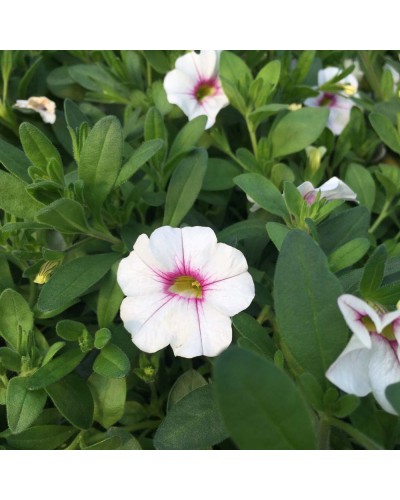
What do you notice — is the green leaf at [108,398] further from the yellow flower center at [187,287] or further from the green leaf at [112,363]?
the yellow flower center at [187,287]

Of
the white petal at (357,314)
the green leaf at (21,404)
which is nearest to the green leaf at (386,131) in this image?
the white petal at (357,314)

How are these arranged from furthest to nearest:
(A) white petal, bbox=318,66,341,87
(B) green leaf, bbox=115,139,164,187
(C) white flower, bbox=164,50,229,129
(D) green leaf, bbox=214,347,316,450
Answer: (A) white petal, bbox=318,66,341,87
(C) white flower, bbox=164,50,229,129
(B) green leaf, bbox=115,139,164,187
(D) green leaf, bbox=214,347,316,450

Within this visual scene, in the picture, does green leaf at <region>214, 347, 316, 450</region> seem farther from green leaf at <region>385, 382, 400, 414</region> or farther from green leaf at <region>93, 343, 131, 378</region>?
green leaf at <region>93, 343, 131, 378</region>

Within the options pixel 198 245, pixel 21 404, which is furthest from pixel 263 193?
pixel 21 404

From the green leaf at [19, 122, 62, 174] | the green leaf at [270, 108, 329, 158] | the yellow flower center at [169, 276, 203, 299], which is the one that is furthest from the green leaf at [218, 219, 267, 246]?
the green leaf at [19, 122, 62, 174]

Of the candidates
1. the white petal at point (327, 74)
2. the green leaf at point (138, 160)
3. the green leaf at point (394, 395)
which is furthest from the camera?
the white petal at point (327, 74)

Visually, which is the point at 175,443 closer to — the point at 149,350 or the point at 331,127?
the point at 149,350

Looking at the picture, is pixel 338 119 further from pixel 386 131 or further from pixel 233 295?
pixel 233 295
